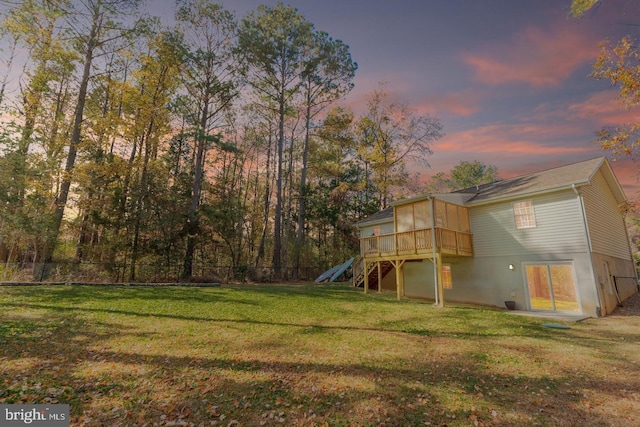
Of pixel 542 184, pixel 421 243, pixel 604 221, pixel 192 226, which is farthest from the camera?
pixel 192 226

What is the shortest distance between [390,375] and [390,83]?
26833 mm

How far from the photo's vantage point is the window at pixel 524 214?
11.9 meters

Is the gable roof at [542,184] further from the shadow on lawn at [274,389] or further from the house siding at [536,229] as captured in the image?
the shadow on lawn at [274,389]

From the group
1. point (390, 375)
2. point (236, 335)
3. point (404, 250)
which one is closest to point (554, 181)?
point (404, 250)

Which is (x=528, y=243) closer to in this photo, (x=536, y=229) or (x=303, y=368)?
(x=536, y=229)

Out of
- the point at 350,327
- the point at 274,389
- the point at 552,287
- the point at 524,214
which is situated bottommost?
the point at 274,389

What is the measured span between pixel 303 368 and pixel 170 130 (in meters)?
22.2

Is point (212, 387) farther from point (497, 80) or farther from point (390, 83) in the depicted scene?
point (390, 83)

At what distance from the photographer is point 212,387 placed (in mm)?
4129

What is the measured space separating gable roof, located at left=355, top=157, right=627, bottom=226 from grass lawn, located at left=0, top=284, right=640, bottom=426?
211 inches

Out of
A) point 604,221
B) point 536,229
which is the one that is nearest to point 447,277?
point 536,229

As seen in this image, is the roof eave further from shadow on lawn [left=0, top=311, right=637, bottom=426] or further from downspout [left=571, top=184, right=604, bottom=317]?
shadow on lawn [left=0, top=311, right=637, bottom=426]

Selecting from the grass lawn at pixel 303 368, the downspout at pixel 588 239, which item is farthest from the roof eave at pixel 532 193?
the grass lawn at pixel 303 368

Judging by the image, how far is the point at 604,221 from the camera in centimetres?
1230
